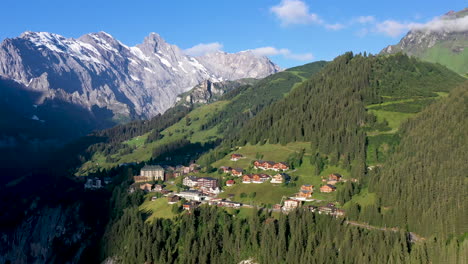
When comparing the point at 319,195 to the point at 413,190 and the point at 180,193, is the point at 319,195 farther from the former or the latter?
the point at 180,193

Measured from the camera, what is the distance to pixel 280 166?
183 m

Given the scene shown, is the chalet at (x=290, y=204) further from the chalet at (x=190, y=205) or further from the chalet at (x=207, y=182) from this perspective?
the chalet at (x=207, y=182)

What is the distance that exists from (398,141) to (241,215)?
67.4m

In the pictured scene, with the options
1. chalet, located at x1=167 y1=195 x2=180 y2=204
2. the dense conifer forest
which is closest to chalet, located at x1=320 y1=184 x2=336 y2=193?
the dense conifer forest

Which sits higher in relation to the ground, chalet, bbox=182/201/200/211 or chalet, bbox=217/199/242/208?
chalet, bbox=217/199/242/208

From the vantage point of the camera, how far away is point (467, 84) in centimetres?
18375

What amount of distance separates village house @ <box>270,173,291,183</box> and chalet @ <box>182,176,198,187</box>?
32589 mm

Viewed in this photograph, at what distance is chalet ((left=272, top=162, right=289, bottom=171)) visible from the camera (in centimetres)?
18225

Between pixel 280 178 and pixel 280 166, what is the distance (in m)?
12.8

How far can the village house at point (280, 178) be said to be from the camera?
170 meters

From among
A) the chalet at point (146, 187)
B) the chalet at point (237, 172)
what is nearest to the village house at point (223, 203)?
the chalet at point (237, 172)

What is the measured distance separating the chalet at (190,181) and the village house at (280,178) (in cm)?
3259

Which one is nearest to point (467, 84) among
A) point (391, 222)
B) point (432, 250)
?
point (391, 222)

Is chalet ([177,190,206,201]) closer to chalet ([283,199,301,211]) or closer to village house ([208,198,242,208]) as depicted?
village house ([208,198,242,208])
